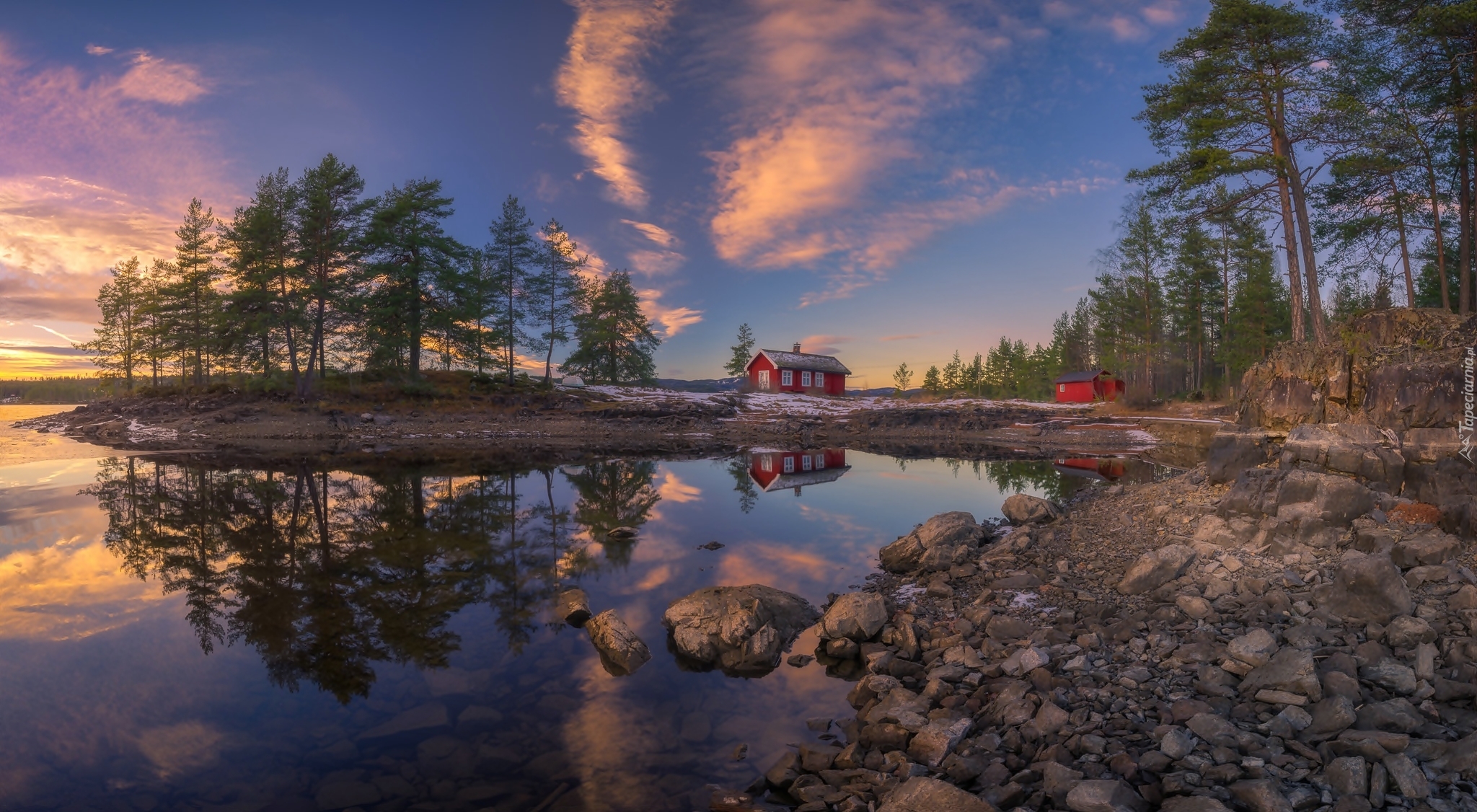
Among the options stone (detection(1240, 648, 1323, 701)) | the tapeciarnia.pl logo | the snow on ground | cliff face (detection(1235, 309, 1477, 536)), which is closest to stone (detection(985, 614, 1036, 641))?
stone (detection(1240, 648, 1323, 701))

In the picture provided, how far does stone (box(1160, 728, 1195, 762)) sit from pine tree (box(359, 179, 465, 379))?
154ft

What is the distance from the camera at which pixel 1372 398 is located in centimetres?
1119

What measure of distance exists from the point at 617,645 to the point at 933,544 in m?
6.29

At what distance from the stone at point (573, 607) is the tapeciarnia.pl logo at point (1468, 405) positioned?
13.5 metres

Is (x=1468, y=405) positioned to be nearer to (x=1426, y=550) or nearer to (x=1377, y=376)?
(x=1377, y=376)

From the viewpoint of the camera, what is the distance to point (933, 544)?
35.9 ft

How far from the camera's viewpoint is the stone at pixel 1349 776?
12.7 ft

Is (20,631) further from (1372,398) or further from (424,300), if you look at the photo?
(424,300)

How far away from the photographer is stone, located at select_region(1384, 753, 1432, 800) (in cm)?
374

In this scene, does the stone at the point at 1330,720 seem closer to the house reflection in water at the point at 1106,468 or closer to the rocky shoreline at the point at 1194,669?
the rocky shoreline at the point at 1194,669

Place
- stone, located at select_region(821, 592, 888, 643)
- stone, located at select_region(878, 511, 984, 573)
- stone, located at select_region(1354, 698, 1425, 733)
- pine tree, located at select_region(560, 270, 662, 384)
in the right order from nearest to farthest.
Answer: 1. stone, located at select_region(1354, 698, 1425, 733)
2. stone, located at select_region(821, 592, 888, 643)
3. stone, located at select_region(878, 511, 984, 573)
4. pine tree, located at select_region(560, 270, 662, 384)

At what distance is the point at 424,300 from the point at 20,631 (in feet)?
131

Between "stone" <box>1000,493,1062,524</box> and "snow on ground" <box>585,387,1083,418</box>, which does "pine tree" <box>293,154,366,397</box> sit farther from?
"stone" <box>1000,493,1062,524</box>

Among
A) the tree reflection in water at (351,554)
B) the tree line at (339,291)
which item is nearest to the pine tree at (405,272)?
the tree line at (339,291)
